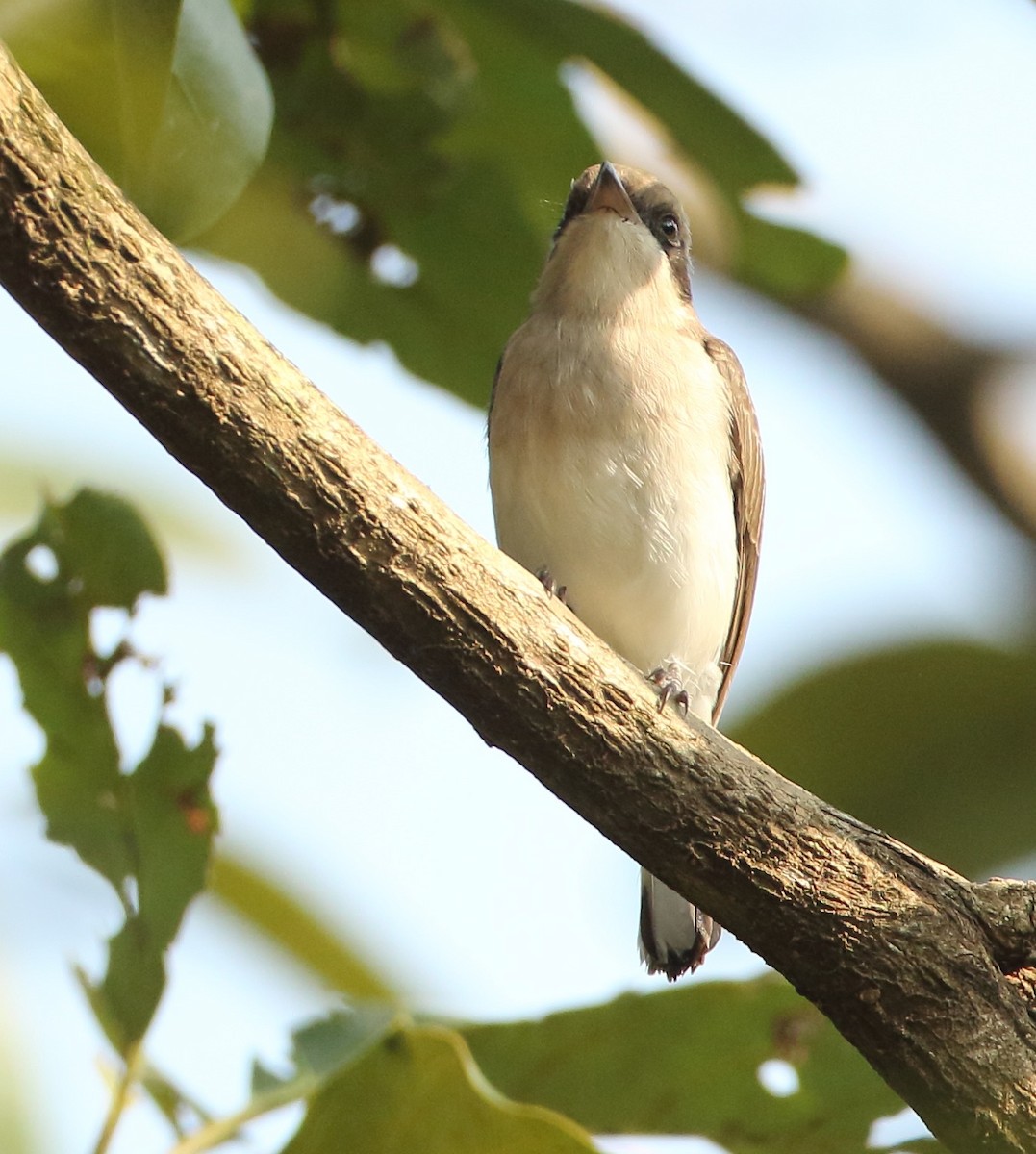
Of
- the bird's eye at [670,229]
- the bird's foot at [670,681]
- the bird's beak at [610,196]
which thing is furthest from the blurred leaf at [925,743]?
the bird's eye at [670,229]

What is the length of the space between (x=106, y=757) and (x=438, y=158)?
5.35ft

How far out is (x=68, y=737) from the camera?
109 inches

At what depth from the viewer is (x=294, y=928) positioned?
3.84 meters

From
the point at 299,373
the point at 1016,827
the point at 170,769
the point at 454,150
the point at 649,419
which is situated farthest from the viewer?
the point at 649,419

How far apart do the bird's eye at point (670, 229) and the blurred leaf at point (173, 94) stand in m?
2.62

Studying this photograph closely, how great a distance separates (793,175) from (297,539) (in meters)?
1.80

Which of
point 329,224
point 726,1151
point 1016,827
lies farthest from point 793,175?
point 726,1151

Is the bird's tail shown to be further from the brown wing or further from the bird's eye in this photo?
the bird's eye

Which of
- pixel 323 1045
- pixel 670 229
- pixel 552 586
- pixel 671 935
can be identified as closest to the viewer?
pixel 323 1045

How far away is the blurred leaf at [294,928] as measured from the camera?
12.4 ft

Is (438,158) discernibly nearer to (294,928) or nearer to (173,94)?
(173,94)

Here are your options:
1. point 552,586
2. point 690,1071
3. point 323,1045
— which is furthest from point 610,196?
point 323,1045

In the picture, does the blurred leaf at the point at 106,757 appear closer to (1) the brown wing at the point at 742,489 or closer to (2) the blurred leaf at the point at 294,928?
(2) the blurred leaf at the point at 294,928

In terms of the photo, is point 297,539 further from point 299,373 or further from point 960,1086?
point 960,1086
